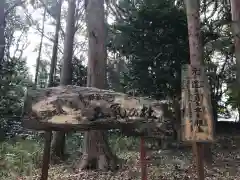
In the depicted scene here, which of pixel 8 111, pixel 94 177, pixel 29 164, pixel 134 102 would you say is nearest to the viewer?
pixel 134 102

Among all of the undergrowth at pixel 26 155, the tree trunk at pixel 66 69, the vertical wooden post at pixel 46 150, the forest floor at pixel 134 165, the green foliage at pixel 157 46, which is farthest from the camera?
the green foliage at pixel 157 46

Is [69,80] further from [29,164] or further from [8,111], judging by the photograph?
[8,111]

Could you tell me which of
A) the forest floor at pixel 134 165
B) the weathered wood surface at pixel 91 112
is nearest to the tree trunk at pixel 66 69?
the forest floor at pixel 134 165

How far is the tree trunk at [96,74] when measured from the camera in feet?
24.3

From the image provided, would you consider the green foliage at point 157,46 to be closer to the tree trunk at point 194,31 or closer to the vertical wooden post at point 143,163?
the tree trunk at point 194,31

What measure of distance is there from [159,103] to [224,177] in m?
3.36

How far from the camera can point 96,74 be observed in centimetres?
770

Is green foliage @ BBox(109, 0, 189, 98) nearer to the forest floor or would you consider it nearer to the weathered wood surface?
the forest floor

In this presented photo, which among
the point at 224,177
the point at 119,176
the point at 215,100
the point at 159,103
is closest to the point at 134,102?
the point at 159,103

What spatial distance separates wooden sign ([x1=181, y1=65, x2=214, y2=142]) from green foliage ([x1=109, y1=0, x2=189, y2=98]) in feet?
19.0

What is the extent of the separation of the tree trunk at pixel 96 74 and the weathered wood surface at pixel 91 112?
9.81 feet

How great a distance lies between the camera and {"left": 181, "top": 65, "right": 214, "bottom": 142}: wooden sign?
4.12 meters

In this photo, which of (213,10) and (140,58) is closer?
(140,58)

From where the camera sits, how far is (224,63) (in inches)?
536
